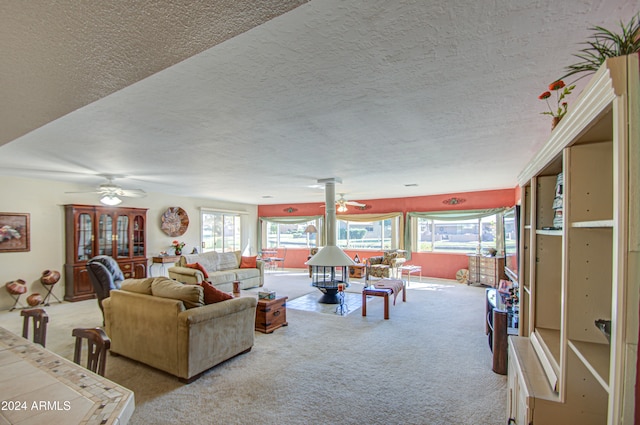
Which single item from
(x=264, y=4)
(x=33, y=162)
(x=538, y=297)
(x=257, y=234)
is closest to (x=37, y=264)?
(x=33, y=162)

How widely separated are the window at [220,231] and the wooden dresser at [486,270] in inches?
292

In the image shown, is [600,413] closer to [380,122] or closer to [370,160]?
[380,122]

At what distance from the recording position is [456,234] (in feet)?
26.3

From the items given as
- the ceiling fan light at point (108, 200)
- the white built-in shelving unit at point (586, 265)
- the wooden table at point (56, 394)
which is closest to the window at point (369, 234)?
the ceiling fan light at point (108, 200)

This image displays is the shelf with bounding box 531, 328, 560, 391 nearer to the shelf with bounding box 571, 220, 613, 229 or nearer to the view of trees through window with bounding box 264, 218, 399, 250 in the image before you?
the shelf with bounding box 571, 220, 613, 229

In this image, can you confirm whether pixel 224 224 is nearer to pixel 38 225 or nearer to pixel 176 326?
pixel 38 225

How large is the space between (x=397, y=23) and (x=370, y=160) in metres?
2.71

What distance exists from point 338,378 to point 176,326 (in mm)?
1654

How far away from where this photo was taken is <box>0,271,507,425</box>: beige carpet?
2.29 m

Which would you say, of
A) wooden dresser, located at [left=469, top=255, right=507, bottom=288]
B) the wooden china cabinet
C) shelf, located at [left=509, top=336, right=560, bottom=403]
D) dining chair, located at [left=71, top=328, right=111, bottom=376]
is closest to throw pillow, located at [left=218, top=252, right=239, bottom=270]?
the wooden china cabinet

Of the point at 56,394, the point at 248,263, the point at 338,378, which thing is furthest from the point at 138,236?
the point at 56,394

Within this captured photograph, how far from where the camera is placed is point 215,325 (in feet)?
9.86

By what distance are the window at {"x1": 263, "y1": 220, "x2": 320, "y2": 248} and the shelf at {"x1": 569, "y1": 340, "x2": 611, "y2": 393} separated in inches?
363

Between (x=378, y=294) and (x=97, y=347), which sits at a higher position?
(x=97, y=347)
